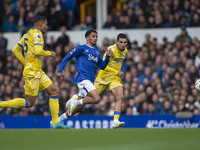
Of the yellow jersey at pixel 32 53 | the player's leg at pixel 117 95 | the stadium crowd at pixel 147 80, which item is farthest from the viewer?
the stadium crowd at pixel 147 80

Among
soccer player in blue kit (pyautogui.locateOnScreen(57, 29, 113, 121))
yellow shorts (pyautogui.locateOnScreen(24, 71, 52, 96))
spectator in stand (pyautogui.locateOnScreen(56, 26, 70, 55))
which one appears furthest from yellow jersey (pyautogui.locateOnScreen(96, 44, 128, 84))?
spectator in stand (pyautogui.locateOnScreen(56, 26, 70, 55))

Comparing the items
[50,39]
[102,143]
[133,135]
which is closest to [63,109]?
[50,39]

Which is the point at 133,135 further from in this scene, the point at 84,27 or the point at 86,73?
the point at 84,27

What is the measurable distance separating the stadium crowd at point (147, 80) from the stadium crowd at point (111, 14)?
0.83 metres

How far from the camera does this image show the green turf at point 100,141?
6.80m

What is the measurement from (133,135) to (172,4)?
1005 centimetres

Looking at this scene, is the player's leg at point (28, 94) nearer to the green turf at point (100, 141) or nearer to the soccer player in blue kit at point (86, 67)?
the soccer player in blue kit at point (86, 67)

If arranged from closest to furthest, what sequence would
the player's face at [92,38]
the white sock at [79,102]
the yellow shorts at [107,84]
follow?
the white sock at [79,102] → the player's face at [92,38] → the yellow shorts at [107,84]

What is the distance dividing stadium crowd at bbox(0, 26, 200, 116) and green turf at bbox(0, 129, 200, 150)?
6.16 meters

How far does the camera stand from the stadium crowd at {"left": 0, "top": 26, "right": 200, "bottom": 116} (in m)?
15.0

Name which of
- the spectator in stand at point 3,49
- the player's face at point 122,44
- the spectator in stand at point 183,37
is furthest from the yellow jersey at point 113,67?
the spectator in stand at point 3,49

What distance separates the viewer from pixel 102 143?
732 centimetres

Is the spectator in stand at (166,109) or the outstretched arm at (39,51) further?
the spectator in stand at (166,109)

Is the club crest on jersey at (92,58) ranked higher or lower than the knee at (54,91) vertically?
higher
